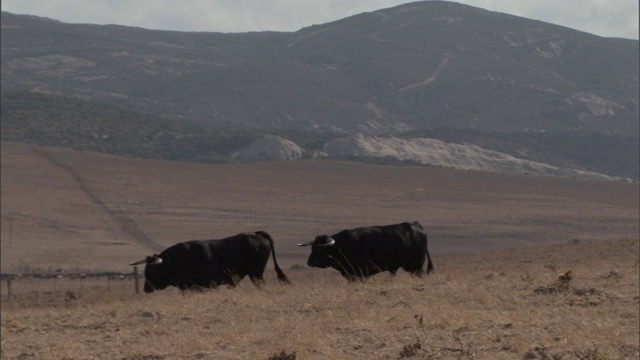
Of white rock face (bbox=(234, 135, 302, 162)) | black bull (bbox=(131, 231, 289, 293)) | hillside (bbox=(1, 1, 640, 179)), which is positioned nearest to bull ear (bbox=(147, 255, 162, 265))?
black bull (bbox=(131, 231, 289, 293))

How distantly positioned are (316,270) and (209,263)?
11.0m

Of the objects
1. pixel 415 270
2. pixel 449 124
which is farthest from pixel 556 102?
pixel 415 270

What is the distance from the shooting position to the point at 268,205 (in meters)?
71.2

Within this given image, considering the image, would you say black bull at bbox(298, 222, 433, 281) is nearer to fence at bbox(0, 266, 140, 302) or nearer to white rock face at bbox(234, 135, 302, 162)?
fence at bbox(0, 266, 140, 302)

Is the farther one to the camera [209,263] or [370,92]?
[370,92]

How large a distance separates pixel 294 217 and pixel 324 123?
303 feet

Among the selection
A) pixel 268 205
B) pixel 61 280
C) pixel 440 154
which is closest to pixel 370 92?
pixel 440 154

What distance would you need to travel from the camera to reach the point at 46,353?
12.0 m

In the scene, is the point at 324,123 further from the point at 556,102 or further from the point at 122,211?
the point at 122,211

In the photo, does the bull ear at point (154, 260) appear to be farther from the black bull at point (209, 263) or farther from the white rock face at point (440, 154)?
the white rock face at point (440, 154)

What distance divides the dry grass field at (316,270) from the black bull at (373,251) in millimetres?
423

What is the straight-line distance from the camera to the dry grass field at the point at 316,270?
1155 centimetres

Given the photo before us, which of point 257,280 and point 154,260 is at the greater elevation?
point 154,260

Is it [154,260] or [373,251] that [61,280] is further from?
[373,251]
